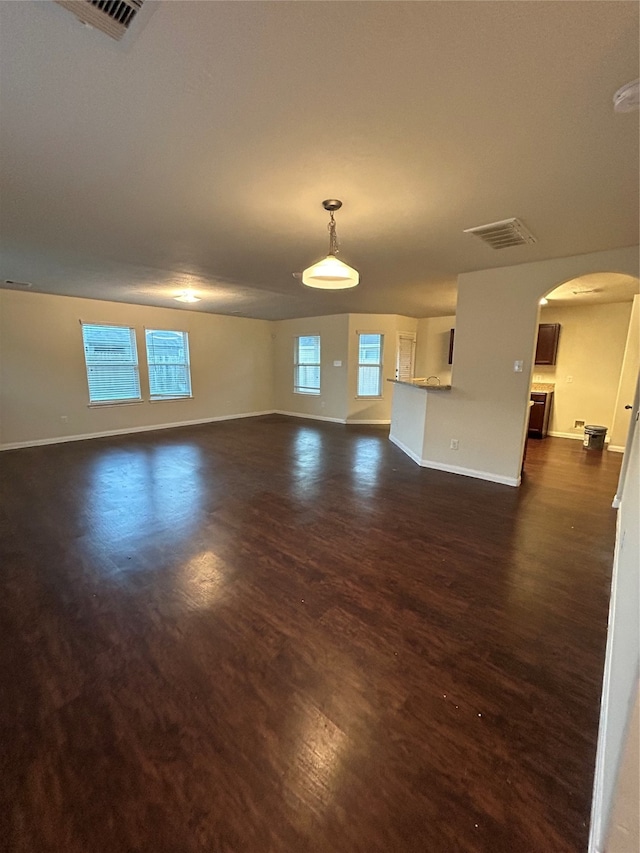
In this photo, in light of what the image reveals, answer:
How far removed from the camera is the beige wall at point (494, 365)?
3744mm

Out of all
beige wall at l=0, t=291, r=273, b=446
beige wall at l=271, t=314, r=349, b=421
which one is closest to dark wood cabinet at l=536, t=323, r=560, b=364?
beige wall at l=271, t=314, r=349, b=421

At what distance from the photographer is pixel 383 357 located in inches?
310

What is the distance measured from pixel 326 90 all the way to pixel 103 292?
5413 millimetres

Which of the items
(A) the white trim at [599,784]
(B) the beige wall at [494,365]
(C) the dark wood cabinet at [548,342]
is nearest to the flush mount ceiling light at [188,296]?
(B) the beige wall at [494,365]

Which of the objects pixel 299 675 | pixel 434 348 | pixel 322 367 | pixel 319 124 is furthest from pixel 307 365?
pixel 299 675

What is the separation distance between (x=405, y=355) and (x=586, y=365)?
3.51m

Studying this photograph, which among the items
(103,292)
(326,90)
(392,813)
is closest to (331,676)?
(392,813)

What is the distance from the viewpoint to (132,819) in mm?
1079

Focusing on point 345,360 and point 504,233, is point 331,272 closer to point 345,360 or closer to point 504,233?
point 504,233

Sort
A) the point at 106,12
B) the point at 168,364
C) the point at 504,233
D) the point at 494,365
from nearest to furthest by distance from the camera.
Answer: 1. the point at 106,12
2. the point at 504,233
3. the point at 494,365
4. the point at 168,364

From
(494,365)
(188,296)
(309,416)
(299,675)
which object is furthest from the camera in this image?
(309,416)

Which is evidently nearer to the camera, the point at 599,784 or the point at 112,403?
the point at 599,784

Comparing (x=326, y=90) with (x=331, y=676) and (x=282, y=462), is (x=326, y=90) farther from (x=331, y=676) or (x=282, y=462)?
(x=282, y=462)

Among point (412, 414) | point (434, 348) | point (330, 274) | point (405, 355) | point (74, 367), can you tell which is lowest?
point (412, 414)
